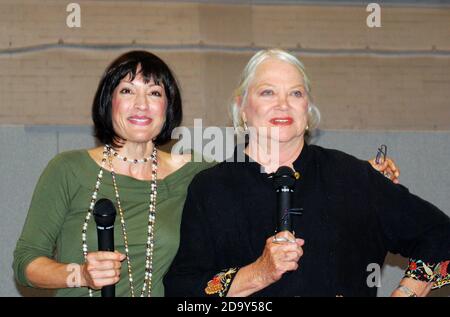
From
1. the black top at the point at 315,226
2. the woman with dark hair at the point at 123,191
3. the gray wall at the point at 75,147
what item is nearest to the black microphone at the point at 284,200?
the black top at the point at 315,226

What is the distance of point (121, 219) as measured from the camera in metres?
2.97

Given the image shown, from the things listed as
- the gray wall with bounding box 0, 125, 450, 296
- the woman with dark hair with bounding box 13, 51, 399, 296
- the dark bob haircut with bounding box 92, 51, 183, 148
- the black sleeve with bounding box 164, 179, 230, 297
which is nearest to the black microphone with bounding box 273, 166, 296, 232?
the black sleeve with bounding box 164, 179, 230, 297

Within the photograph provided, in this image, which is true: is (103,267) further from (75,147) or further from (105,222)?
(75,147)

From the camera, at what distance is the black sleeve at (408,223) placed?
110 inches

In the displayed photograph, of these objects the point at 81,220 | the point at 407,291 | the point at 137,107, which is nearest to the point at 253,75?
the point at 137,107

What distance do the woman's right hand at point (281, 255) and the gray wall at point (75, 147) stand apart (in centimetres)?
244

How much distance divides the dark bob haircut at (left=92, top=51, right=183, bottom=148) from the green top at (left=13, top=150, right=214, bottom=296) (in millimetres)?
126

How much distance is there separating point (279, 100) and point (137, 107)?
54 cm

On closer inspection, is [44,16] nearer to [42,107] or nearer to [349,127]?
[42,107]

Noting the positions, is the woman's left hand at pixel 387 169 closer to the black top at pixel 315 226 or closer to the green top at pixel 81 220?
the black top at pixel 315 226
